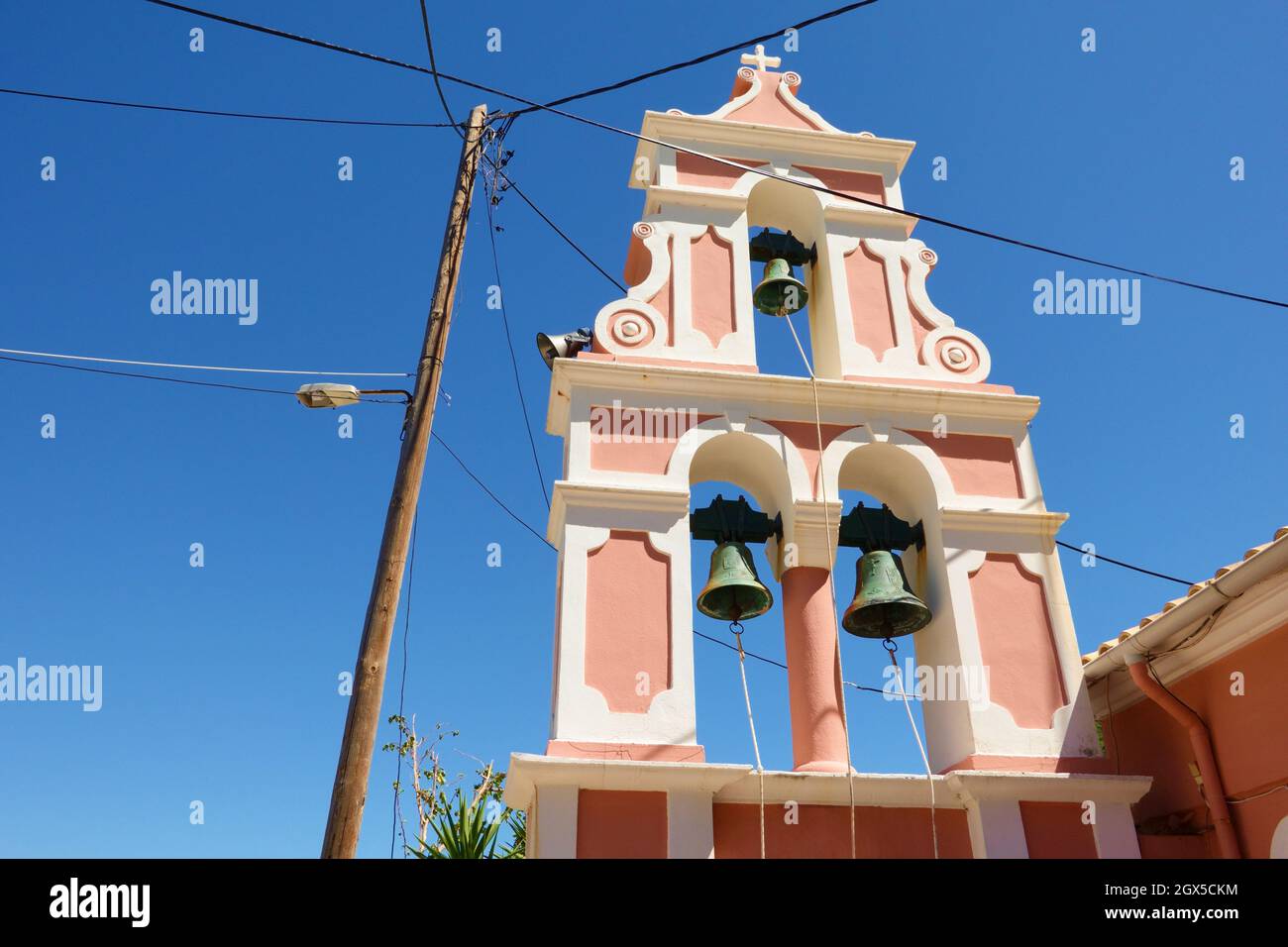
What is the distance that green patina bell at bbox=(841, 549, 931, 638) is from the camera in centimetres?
637

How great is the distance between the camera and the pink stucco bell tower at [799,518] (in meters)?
5.59

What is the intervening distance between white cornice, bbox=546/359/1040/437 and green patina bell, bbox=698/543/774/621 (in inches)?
42.5

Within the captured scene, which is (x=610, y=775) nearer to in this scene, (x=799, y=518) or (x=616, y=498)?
(x=616, y=498)

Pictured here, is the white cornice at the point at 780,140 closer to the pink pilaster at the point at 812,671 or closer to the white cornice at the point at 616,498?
the white cornice at the point at 616,498

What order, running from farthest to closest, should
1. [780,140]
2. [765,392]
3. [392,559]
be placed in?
[780,140], [765,392], [392,559]

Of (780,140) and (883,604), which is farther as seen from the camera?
(780,140)

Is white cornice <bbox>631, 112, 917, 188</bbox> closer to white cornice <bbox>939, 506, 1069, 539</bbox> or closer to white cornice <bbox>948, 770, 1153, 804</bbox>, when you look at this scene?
white cornice <bbox>939, 506, 1069, 539</bbox>

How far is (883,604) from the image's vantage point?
6.41m

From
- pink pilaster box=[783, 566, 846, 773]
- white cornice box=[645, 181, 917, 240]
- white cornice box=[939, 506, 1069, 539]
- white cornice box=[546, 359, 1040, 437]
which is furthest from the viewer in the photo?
white cornice box=[645, 181, 917, 240]

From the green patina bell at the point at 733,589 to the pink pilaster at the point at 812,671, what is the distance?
0.72 ft

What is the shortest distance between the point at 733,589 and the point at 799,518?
2.06ft

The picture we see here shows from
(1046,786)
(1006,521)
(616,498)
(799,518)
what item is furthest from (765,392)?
(1046,786)

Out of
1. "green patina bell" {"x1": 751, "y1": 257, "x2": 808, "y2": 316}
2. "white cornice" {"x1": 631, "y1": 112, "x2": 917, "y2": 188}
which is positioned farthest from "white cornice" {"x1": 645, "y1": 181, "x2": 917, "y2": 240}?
"green patina bell" {"x1": 751, "y1": 257, "x2": 808, "y2": 316}
